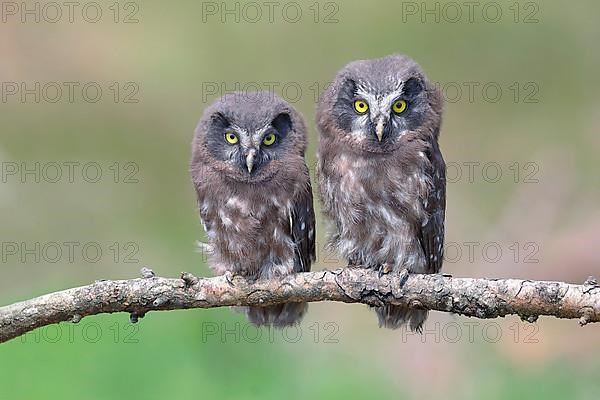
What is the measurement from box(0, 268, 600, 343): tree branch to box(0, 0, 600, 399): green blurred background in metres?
3.02

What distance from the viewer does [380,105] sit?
4.98 meters

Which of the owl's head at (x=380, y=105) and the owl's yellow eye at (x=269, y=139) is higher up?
the owl's head at (x=380, y=105)

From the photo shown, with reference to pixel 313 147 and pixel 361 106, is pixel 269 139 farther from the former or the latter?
pixel 313 147

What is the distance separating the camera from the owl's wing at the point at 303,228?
5.28 metres

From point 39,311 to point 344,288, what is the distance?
1.37 metres

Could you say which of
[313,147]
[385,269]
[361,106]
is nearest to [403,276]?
[385,269]

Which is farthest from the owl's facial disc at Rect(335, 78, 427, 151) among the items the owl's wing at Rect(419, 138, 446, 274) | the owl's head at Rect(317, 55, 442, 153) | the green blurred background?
the green blurred background

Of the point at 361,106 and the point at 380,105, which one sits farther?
the point at 361,106

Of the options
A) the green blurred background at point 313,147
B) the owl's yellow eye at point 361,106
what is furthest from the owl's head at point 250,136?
the green blurred background at point 313,147

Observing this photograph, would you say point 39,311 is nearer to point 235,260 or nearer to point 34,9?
point 235,260

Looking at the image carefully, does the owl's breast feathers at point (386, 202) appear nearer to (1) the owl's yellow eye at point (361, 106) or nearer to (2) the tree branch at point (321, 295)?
(1) the owl's yellow eye at point (361, 106)

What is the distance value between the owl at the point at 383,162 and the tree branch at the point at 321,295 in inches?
13.0

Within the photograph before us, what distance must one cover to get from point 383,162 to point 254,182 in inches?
26.1

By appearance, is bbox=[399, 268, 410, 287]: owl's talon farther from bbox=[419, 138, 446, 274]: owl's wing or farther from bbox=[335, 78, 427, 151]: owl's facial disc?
bbox=[335, 78, 427, 151]: owl's facial disc
